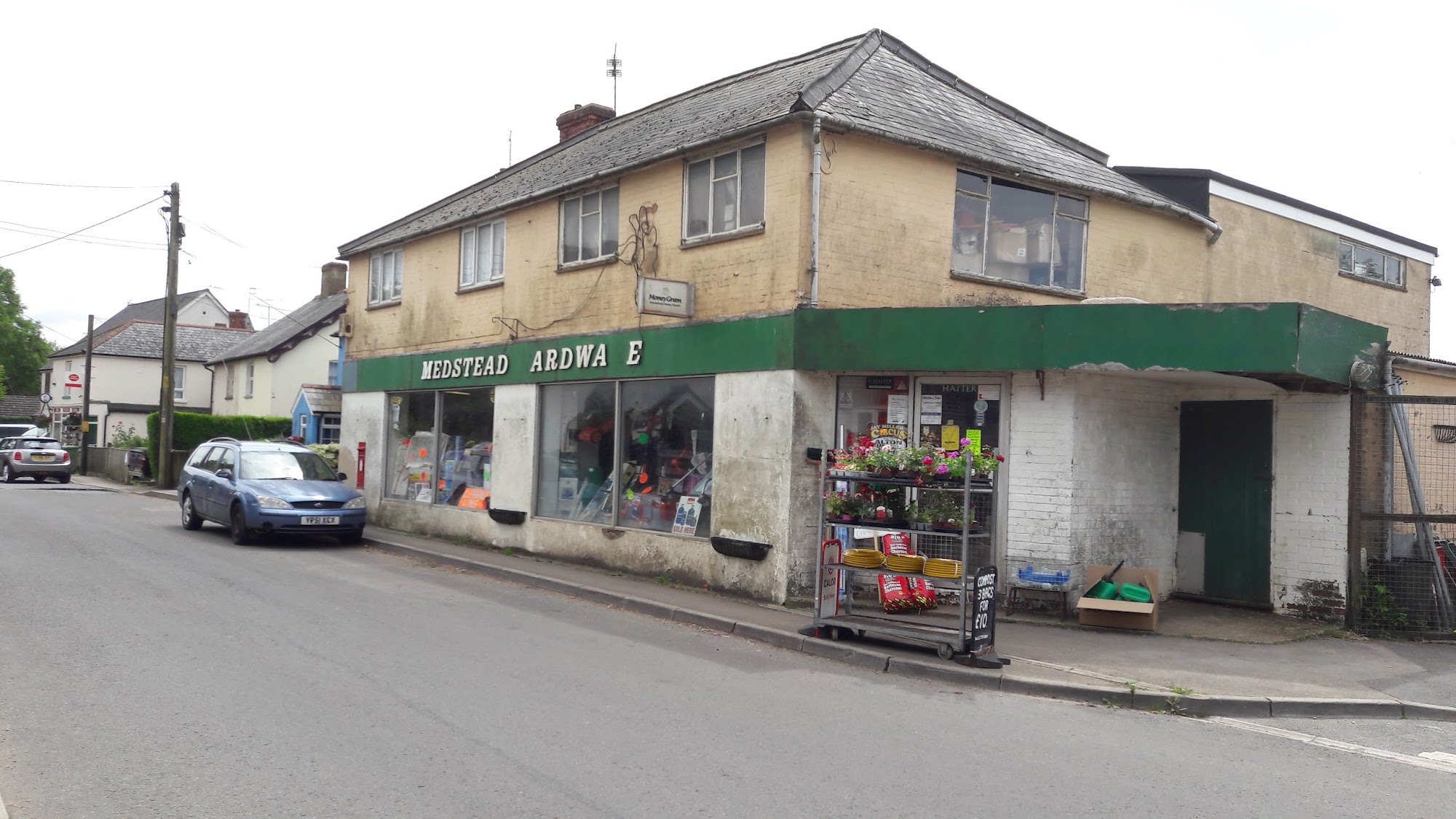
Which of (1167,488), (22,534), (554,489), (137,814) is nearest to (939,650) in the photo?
(1167,488)

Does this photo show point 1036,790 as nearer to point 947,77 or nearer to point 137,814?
point 137,814

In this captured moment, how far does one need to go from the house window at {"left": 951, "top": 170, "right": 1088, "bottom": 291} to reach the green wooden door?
103 inches

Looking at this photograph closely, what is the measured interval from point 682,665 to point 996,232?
727cm

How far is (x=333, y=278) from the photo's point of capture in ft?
138

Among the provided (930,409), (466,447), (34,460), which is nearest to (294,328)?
(34,460)

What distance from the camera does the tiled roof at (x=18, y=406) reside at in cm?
6581

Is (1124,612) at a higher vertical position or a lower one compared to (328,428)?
lower

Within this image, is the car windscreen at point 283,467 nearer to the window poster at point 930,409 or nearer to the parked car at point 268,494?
the parked car at point 268,494

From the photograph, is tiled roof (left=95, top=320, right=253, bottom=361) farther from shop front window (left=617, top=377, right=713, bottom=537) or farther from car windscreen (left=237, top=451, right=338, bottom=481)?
shop front window (left=617, top=377, right=713, bottom=537)

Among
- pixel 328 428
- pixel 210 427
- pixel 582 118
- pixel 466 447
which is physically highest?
pixel 582 118

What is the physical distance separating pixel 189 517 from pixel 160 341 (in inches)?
1608

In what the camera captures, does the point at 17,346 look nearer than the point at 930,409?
No

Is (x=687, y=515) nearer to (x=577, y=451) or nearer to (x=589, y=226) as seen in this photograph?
(x=577, y=451)

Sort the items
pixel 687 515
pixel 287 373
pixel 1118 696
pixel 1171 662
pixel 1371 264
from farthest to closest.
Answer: pixel 287 373
pixel 1371 264
pixel 687 515
pixel 1171 662
pixel 1118 696
